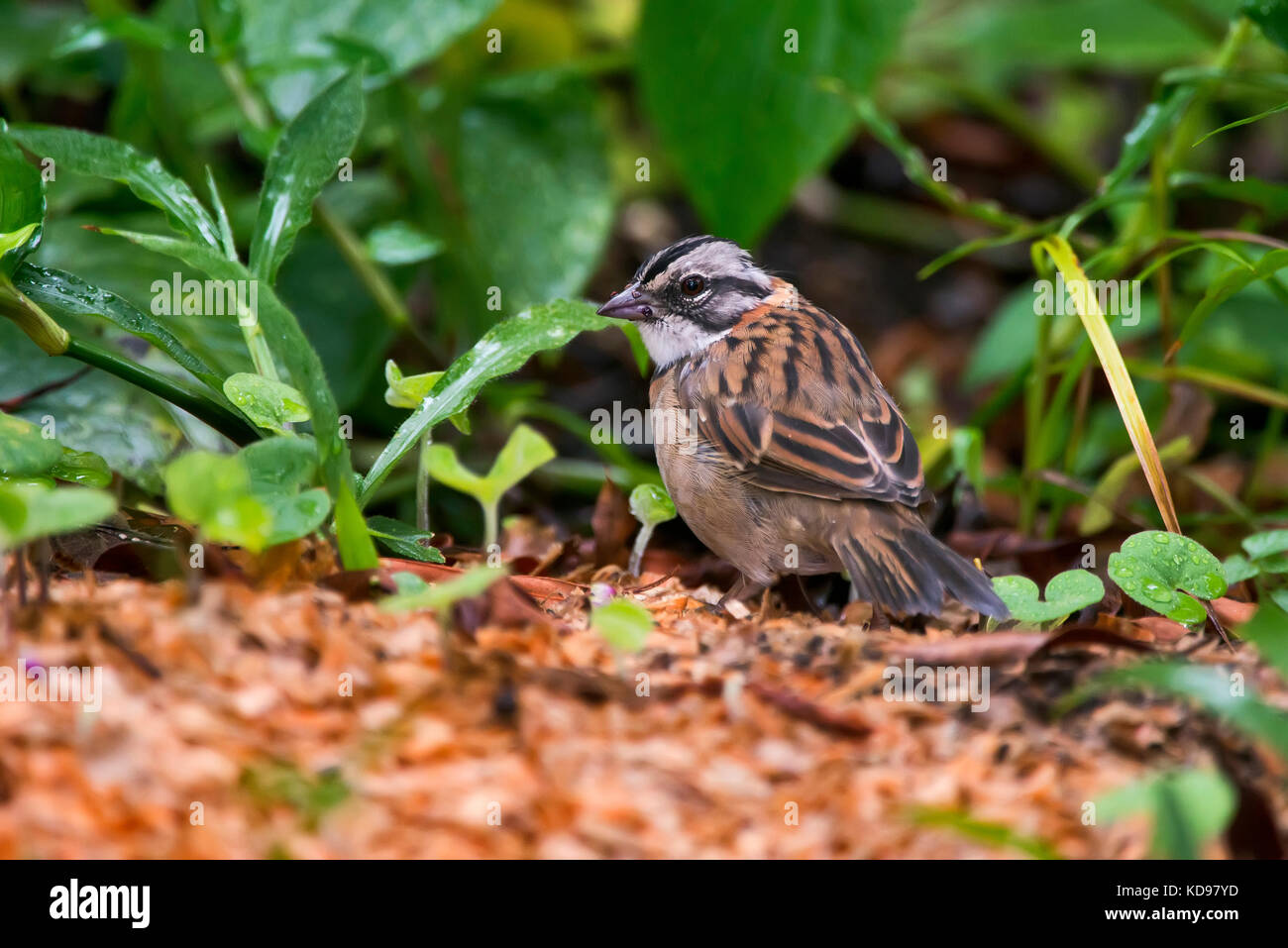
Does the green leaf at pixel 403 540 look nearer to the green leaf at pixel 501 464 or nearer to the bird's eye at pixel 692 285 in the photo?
the green leaf at pixel 501 464

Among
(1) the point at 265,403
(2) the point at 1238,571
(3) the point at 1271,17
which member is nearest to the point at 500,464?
(1) the point at 265,403

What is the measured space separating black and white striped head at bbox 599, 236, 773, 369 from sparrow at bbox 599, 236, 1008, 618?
3.5 inches

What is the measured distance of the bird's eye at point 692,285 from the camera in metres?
4.49

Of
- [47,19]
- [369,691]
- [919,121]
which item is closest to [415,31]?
[47,19]

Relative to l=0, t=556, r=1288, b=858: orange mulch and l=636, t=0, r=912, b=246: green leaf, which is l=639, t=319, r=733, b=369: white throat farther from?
l=0, t=556, r=1288, b=858: orange mulch

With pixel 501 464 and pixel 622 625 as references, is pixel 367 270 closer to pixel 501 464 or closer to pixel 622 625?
pixel 501 464

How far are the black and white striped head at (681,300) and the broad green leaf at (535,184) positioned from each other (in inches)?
43.1

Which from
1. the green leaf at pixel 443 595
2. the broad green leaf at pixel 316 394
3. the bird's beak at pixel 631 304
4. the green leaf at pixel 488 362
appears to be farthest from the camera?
the bird's beak at pixel 631 304

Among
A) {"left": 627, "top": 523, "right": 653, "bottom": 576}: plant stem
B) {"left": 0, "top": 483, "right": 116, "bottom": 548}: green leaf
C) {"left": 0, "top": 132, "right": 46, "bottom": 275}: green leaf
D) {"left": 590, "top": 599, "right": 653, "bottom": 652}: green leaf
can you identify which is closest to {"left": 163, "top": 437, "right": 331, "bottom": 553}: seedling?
{"left": 0, "top": 483, "right": 116, "bottom": 548}: green leaf

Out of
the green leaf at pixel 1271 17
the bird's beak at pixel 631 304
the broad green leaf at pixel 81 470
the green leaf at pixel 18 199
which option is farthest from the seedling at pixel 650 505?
the green leaf at pixel 1271 17

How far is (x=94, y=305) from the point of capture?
3.31 m

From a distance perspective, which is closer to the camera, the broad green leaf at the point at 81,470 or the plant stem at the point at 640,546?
the broad green leaf at the point at 81,470

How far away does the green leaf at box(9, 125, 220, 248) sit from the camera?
11.3 ft

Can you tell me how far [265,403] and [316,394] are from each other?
19 centimetres
